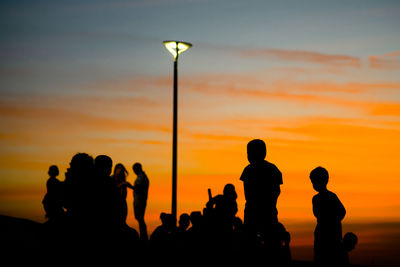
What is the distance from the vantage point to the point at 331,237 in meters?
7.60

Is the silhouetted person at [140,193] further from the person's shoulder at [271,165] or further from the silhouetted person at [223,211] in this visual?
the person's shoulder at [271,165]

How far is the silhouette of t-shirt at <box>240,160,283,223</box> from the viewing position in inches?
292

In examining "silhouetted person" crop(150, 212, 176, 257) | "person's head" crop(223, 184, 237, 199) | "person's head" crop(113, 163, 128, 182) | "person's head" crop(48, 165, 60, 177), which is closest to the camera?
"silhouetted person" crop(150, 212, 176, 257)

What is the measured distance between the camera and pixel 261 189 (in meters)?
7.42

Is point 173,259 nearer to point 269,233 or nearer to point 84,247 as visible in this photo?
point 269,233

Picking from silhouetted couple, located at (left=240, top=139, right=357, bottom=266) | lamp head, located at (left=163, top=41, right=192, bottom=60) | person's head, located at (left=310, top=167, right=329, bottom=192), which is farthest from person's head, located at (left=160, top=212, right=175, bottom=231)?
lamp head, located at (left=163, top=41, right=192, bottom=60)

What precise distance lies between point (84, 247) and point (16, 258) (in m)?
2.59

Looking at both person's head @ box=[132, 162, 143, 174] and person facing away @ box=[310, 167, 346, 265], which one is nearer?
person facing away @ box=[310, 167, 346, 265]

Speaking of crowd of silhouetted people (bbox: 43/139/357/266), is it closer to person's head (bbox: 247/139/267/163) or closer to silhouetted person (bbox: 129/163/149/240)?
person's head (bbox: 247/139/267/163)

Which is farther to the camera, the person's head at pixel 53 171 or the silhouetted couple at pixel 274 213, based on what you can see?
the person's head at pixel 53 171

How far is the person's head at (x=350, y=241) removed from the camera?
7.16m

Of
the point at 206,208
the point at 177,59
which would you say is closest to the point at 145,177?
the point at 177,59

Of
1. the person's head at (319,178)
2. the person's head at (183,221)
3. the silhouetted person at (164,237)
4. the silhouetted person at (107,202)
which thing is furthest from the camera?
the person's head at (183,221)

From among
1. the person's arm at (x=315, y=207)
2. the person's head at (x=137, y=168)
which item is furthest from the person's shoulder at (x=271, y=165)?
the person's head at (x=137, y=168)
